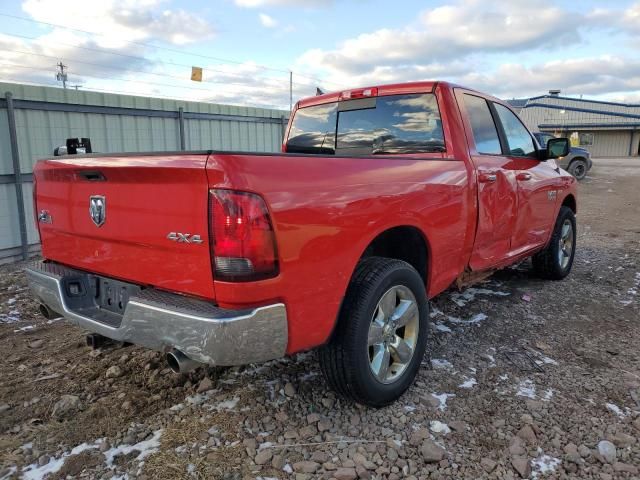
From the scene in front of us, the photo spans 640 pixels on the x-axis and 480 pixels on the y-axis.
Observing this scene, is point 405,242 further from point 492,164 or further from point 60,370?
point 60,370

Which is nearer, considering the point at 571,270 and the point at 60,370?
the point at 60,370

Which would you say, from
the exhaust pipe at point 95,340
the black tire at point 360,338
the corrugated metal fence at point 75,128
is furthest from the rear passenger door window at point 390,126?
the corrugated metal fence at point 75,128

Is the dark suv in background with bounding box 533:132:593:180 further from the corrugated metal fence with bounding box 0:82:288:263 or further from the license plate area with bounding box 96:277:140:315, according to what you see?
the license plate area with bounding box 96:277:140:315

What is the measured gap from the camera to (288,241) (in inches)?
82.6

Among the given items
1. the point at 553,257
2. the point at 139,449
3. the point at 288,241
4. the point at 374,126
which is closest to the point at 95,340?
the point at 139,449

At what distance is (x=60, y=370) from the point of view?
330 cm

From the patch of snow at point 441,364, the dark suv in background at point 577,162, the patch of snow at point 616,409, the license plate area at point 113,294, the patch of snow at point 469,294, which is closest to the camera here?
the license plate area at point 113,294

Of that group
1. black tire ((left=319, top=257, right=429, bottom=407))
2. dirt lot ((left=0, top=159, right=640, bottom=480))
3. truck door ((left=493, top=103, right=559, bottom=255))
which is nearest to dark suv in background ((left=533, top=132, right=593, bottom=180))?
truck door ((left=493, top=103, right=559, bottom=255))

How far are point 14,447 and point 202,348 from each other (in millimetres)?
1260

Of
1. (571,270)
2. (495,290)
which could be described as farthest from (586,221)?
(495,290)

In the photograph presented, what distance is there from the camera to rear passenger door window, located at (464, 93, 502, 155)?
369 cm

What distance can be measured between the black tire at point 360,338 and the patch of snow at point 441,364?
26.1 inches

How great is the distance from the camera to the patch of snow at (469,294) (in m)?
4.64

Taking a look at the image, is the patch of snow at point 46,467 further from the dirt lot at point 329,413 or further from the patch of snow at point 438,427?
the patch of snow at point 438,427
